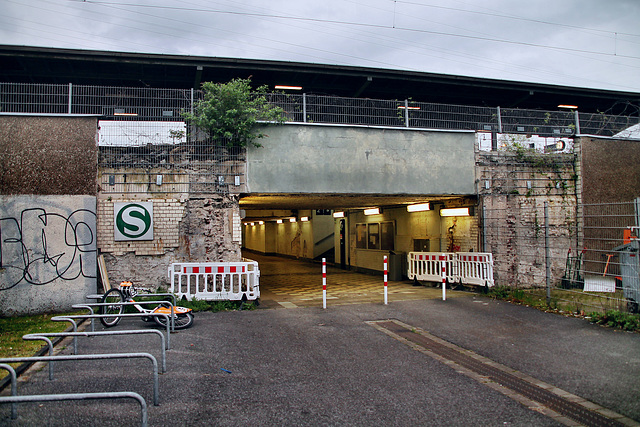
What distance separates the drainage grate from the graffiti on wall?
735 centimetres

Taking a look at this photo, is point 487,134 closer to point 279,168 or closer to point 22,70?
point 279,168

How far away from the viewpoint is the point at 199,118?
1148 cm

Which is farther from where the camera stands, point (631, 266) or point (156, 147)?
point (156, 147)

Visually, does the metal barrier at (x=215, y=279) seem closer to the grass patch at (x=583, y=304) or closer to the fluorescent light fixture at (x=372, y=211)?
the grass patch at (x=583, y=304)

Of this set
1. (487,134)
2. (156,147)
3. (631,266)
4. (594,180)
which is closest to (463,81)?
(487,134)

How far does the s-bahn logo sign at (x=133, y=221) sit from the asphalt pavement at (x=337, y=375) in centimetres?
268

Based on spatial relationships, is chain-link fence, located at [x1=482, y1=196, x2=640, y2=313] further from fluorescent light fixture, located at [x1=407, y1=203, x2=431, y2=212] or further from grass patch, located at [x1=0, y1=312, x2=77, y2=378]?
grass patch, located at [x1=0, y1=312, x2=77, y2=378]

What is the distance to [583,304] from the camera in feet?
32.4

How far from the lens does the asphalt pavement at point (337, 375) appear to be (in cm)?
446

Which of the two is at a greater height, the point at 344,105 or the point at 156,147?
the point at 344,105

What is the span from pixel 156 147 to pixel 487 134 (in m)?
9.37

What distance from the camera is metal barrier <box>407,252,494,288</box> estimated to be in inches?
505

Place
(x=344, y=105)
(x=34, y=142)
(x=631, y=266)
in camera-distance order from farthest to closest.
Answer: (x=344, y=105) < (x=34, y=142) < (x=631, y=266)

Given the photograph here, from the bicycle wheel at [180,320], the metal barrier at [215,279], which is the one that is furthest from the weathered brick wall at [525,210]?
the bicycle wheel at [180,320]
